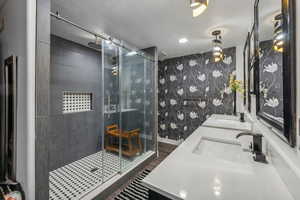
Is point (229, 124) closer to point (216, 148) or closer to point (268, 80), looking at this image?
point (216, 148)

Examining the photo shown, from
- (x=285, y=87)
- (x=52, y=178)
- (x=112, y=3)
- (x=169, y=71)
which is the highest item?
(x=112, y=3)

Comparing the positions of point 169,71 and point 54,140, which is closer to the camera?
point 54,140

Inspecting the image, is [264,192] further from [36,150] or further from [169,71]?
[169,71]

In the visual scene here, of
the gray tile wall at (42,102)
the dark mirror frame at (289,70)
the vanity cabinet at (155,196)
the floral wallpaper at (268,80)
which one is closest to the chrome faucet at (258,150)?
the floral wallpaper at (268,80)

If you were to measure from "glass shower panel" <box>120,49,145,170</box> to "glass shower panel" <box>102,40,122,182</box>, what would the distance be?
11cm

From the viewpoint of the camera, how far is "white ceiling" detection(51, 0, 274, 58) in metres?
1.46

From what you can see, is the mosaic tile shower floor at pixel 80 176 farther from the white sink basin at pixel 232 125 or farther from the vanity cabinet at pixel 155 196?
the white sink basin at pixel 232 125

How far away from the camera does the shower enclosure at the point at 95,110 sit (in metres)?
2.11

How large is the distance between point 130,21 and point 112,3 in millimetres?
386

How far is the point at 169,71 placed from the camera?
3.62 meters

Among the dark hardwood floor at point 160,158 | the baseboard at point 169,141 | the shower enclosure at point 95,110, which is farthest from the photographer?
the baseboard at point 169,141

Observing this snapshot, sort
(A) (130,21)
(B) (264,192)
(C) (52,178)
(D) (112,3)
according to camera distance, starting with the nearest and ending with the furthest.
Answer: (B) (264,192) → (D) (112,3) → (A) (130,21) → (C) (52,178)

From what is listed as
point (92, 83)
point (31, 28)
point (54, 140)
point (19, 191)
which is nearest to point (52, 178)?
point (54, 140)

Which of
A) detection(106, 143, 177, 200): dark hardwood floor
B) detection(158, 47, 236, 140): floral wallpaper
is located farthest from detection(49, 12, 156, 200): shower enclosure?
detection(158, 47, 236, 140): floral wallpaper
